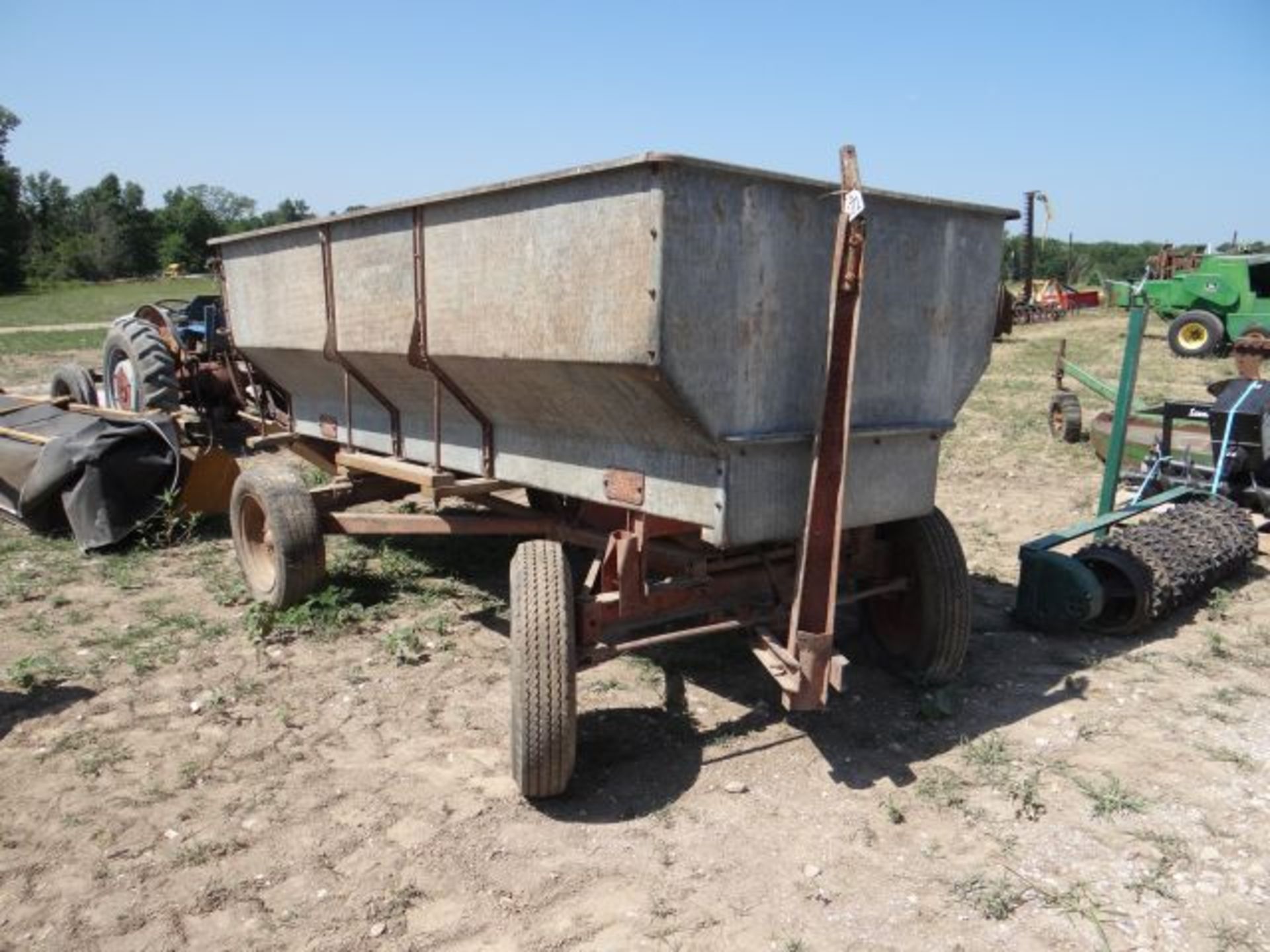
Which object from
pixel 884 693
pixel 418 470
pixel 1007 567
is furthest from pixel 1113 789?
pixel 418 470

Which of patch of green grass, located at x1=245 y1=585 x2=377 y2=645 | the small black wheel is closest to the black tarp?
patch of green grass, located at x1=245 y1=585 x2=377 y2=645

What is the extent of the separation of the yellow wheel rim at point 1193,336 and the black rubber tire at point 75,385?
58.9ft

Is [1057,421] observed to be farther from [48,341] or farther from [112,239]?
[112,239]

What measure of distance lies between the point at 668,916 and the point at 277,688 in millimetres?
2338

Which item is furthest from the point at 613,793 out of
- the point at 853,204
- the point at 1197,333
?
the point at 1197,333

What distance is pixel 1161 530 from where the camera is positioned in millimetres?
5215

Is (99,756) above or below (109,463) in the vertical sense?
below

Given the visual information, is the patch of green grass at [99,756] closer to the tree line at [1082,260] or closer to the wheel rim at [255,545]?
the wheel rim at [255,545]

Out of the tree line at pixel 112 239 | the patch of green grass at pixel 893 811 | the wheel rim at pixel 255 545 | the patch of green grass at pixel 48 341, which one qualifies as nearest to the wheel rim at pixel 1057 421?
the patch of green grass at pixel 893 811

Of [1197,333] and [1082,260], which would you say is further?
[1082,260]

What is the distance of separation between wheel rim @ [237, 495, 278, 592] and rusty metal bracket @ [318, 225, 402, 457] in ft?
3.35

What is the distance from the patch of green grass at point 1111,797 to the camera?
10.5 feet

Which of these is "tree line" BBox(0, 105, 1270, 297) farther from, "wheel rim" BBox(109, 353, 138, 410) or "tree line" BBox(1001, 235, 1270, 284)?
"wheel rim" BBox(109, 353, 138, 410)

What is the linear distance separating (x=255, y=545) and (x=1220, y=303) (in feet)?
59.9
